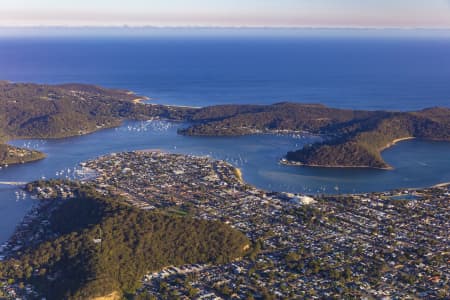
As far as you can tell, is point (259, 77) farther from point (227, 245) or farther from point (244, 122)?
point (227, 245)

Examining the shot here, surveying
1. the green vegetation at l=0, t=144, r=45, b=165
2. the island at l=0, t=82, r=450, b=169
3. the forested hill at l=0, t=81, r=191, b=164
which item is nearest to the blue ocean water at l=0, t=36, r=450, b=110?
the forested hill at l=0, t=81, r=191, b=164

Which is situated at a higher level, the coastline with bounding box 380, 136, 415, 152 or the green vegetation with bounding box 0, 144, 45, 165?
the coastline with bounding box 380, 136, 415, 152

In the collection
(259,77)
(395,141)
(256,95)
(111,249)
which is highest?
(259,77)

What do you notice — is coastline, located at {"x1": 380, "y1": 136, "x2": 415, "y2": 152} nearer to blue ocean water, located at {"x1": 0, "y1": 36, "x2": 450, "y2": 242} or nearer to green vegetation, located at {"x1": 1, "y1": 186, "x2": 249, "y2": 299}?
blue ocean water, located at {"x1": 0, "y1": 36, "x2": 450, "y2": 242}

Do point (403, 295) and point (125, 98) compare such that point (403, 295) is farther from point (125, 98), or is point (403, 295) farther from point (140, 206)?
point (125, 98)

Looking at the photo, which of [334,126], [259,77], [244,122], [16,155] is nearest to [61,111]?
[16,155]

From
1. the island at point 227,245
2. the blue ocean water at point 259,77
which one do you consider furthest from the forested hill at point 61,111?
the island at point 227,245

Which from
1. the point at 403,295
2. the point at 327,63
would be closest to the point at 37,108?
the point at 403,295
